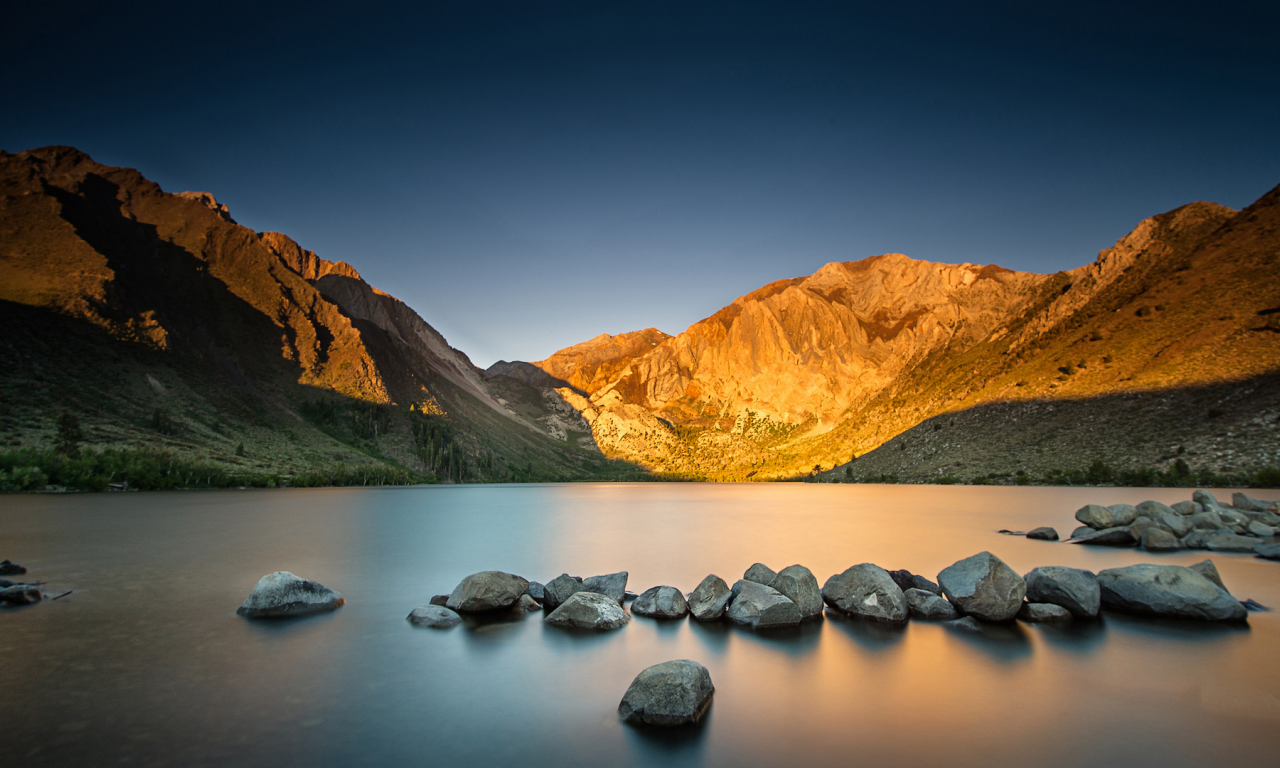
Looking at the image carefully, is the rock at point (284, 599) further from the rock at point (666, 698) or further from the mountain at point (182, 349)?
the mountain at point (182, 349)

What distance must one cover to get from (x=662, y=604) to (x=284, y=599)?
435 inches

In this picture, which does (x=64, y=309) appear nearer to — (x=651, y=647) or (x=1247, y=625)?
(x=651, y=647)

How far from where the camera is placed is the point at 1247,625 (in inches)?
545

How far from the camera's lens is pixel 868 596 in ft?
48.4

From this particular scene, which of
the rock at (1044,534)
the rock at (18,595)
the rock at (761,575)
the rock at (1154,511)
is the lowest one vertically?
the rock at (18,595)

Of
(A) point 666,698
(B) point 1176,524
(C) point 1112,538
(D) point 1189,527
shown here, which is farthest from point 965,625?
(D) point 1189,527

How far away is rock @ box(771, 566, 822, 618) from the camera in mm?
14695

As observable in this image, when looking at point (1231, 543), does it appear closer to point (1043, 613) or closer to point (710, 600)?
point (1043, 613)

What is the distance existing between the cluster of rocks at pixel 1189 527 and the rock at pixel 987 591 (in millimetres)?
18919

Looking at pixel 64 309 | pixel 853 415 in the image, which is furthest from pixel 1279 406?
pixel 64 309

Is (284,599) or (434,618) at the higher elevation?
(284,599)

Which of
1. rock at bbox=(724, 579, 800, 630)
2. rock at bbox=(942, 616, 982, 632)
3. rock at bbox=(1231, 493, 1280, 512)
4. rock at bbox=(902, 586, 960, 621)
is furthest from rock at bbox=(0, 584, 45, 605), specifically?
rock at bbox=(1231, 493, 1280, 512)

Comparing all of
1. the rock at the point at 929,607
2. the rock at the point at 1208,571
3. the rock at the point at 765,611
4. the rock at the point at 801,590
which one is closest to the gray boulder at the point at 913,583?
the rock at the point at 929,607

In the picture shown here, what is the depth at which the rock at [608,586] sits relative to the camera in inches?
671
